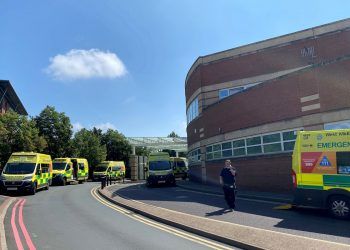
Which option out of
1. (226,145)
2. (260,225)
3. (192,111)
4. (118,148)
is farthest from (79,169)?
(260,225)

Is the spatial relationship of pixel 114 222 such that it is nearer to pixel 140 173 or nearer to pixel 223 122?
pixel 223 122

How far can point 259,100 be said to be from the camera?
2055cm

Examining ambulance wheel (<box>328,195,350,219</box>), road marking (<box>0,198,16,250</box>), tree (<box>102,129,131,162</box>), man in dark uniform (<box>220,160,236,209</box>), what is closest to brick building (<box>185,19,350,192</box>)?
ambulance wheel (<box>328,195,350,219</box>)

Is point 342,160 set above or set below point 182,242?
above

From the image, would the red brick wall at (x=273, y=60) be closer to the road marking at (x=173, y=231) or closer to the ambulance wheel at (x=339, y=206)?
the ambulance wheel at (x=339, y=206)

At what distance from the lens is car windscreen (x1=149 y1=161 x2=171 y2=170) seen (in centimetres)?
2898

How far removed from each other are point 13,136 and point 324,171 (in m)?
29.5

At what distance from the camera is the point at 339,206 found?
445 inches

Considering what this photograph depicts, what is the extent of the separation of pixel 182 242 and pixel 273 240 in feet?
6.76

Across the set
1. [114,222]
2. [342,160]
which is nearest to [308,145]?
[342,160]

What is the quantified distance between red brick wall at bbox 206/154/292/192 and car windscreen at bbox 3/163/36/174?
1239 cm

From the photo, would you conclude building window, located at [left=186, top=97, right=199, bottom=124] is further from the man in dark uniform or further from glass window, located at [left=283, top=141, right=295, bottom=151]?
the man in dark uniform

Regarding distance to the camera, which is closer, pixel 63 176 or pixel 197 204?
pixel 197 204

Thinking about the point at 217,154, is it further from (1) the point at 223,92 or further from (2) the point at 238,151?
(1) the point at 223,92
